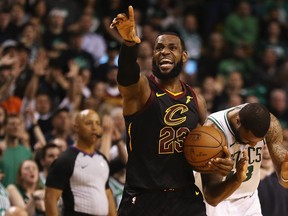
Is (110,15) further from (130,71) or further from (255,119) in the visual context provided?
(130,71)

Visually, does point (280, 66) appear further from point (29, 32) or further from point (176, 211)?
point (176, 211)

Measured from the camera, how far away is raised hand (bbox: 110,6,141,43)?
4727 mm

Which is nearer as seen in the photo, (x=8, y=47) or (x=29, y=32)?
(x=8, y=47)

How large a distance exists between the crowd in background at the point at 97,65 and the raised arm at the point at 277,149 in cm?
315

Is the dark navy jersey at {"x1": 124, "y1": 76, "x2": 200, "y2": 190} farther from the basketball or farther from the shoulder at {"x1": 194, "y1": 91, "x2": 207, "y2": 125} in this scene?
the shoulder at {"x1": 194, "y1": 91, "x2": 207, "y2": 125}

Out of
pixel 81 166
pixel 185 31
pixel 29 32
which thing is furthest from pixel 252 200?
pixel 185 31

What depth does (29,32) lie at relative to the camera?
38.4ft

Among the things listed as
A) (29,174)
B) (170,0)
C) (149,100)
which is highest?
(170,0)

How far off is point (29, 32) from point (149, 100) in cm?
677

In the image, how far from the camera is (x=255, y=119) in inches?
216

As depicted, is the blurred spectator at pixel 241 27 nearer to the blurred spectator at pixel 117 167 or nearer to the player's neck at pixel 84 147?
the blurred spectator at pixel 117 167

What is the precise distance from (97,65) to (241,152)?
696 cm

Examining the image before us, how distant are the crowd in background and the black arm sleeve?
359cm

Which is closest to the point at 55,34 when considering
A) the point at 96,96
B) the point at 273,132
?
the point at 96,96
